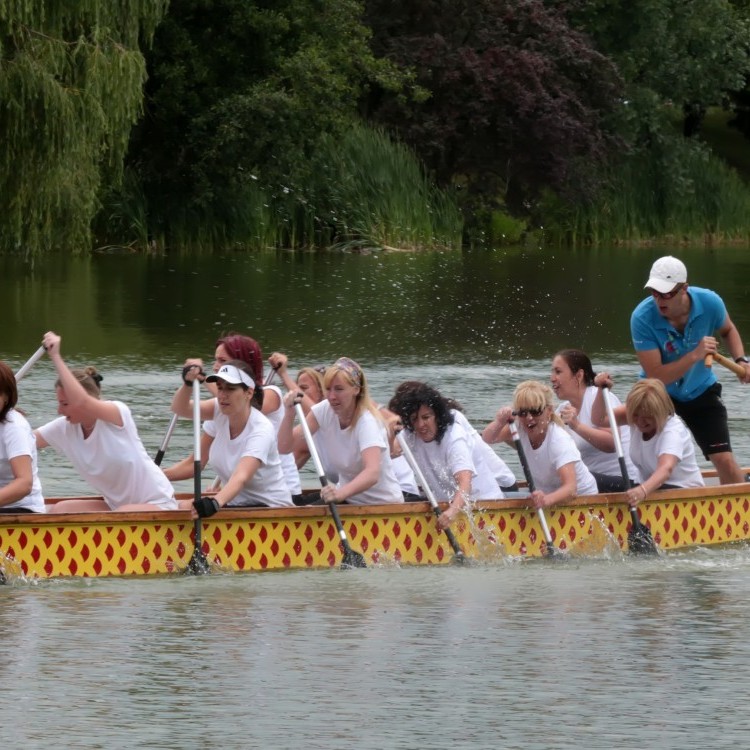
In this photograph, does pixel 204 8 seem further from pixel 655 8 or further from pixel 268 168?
pixel 655 8

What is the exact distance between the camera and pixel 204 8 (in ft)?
139

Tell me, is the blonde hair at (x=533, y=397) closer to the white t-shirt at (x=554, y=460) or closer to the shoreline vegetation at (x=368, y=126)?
the white t-shirt at (x=554, y=460)

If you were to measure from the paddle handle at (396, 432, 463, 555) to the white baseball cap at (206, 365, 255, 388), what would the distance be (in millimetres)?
1021

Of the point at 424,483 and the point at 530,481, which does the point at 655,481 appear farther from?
the point at 424,483

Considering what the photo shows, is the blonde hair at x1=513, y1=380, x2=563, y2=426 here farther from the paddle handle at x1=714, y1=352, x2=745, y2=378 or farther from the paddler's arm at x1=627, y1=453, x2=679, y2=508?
the paddle handle at x1=714, y1=352, x2=745, y2=378

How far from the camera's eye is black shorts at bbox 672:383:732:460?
12.8m

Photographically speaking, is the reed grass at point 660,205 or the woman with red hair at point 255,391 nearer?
the woman with red hair at point 255,391

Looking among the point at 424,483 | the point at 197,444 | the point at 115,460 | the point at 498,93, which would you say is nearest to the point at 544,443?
the point at 424,483

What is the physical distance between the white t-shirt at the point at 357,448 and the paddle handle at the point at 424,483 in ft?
0.31

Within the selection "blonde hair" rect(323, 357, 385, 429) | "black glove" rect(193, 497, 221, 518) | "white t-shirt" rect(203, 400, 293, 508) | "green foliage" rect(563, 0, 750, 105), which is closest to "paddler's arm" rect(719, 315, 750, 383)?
"blonde hair" rect(323, 357, 385, 429)

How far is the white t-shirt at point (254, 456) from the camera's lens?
10945 mm

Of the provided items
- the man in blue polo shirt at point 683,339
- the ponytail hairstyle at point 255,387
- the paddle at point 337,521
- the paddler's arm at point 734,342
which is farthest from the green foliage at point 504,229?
the ponytail hairstyle at point 255,387

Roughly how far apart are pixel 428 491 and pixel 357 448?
1.56 ft

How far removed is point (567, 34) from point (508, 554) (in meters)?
39.1
